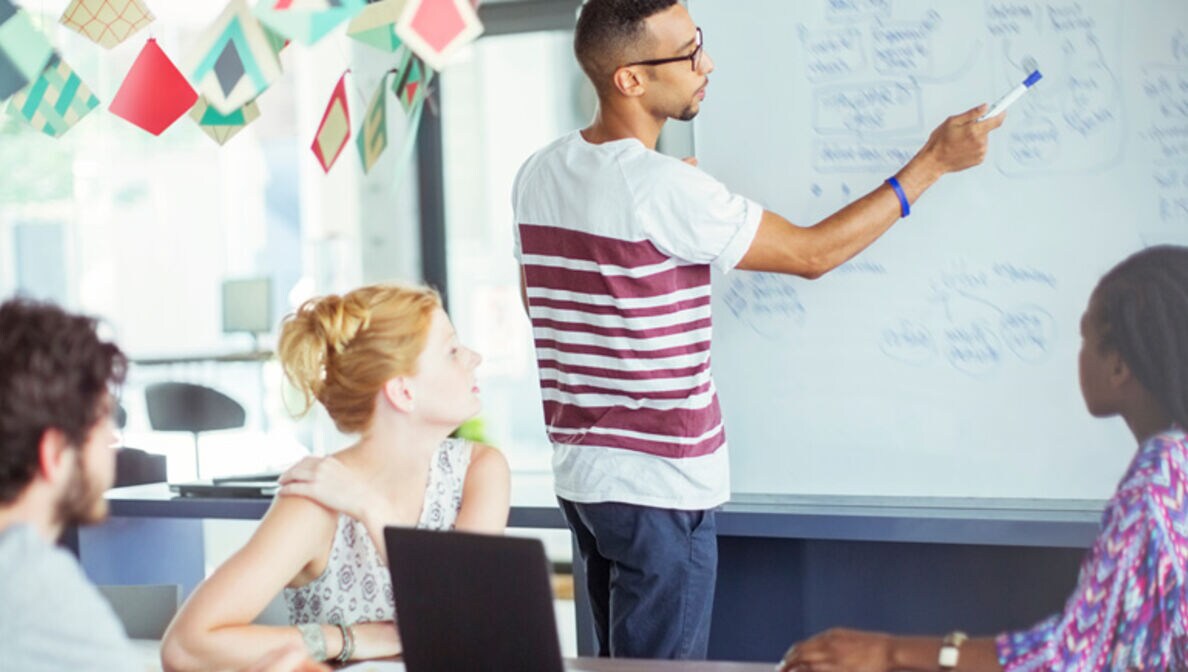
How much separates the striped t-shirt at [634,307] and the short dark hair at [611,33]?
13 centimetres

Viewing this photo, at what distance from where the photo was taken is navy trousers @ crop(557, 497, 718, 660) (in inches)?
82.9

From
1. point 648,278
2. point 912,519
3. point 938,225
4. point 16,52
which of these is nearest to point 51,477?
point 648,278

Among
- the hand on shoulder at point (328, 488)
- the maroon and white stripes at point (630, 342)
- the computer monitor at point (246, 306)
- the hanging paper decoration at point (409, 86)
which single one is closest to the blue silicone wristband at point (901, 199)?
the maroon and white stripes at point (630, 342)

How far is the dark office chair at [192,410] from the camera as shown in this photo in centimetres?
351

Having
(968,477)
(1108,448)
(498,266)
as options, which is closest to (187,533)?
(968,477)

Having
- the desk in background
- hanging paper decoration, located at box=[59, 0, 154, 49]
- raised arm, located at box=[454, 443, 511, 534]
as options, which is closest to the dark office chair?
the desk in background

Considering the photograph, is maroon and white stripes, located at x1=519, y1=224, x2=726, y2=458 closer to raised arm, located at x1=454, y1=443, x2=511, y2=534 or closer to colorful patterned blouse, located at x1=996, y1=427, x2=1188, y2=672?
raised arm, located at x1=454, y1=443, x2=511, y2=534

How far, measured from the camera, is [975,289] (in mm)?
2336

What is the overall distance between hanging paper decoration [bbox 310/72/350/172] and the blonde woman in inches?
46.1

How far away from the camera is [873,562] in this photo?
2.54 metres

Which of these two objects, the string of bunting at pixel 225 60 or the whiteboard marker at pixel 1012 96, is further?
the string of bunting at pixel 225 60

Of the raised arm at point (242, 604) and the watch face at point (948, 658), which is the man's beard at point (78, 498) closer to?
the raised arm at point (242, 604)

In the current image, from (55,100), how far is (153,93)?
0.90ft

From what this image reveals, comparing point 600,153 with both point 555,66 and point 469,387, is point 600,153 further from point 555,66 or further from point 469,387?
point 555,66
